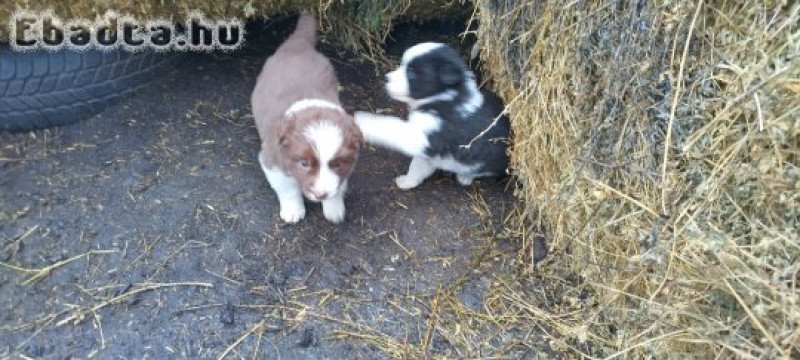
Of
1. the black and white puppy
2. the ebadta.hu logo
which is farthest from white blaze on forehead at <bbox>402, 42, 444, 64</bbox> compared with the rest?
the ebadta.hu logo

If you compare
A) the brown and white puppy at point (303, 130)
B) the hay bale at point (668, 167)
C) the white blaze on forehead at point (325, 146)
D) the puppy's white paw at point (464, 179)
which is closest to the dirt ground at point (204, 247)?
the puppy's white paw at point (464, 179)

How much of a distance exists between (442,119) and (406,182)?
0.48 meters

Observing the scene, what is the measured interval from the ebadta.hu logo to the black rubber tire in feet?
0.18

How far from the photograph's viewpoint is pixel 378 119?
384 cm

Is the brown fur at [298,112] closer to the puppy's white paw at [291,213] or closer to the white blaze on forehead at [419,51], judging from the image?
the puppy's white paw at [291,213]

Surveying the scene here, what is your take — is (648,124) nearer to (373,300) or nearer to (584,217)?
(584,217)

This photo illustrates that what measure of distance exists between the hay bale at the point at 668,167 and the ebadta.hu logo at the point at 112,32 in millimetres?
1887

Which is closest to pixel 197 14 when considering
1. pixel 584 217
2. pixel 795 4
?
pixel 584 217

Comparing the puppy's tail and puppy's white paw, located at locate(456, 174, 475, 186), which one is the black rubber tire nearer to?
the puppy's tail

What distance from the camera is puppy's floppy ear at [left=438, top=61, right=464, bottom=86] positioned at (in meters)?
3.73

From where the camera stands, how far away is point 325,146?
318 centimetres

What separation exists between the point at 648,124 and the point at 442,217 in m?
1.39

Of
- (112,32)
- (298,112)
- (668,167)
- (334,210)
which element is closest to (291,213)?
(334,210)

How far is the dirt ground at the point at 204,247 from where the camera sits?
322 centimetres
